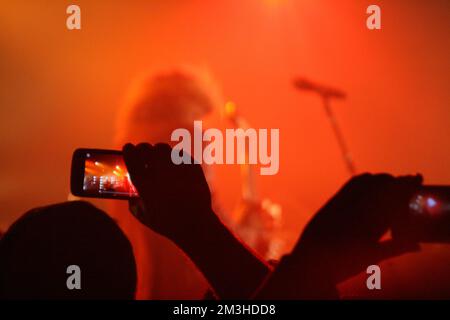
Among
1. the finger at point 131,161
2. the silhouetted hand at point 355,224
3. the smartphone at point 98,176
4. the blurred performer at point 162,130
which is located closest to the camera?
the silhouetted hand at point 355,224

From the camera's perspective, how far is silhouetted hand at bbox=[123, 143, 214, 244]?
0.38 metres

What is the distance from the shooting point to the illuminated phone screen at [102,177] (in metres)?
0.54

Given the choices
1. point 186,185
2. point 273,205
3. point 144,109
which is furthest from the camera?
point 273,205

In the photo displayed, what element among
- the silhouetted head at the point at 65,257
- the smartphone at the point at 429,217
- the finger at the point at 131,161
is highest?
the finger at the point at 131,161

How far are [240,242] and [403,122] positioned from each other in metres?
1.77

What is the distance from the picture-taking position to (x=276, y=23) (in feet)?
6.49

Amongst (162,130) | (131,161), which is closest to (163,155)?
(131,161)

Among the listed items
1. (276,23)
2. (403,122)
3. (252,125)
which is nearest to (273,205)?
(252,125)

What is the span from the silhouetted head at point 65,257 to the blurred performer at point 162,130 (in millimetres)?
627

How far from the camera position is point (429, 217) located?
35 centimetres

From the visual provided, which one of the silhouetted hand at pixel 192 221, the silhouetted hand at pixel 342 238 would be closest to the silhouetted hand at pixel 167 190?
the silhouetted hand at pixel 192 221

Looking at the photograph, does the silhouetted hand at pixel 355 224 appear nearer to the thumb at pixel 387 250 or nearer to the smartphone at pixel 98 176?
A: the thumb at pixel 387 250
